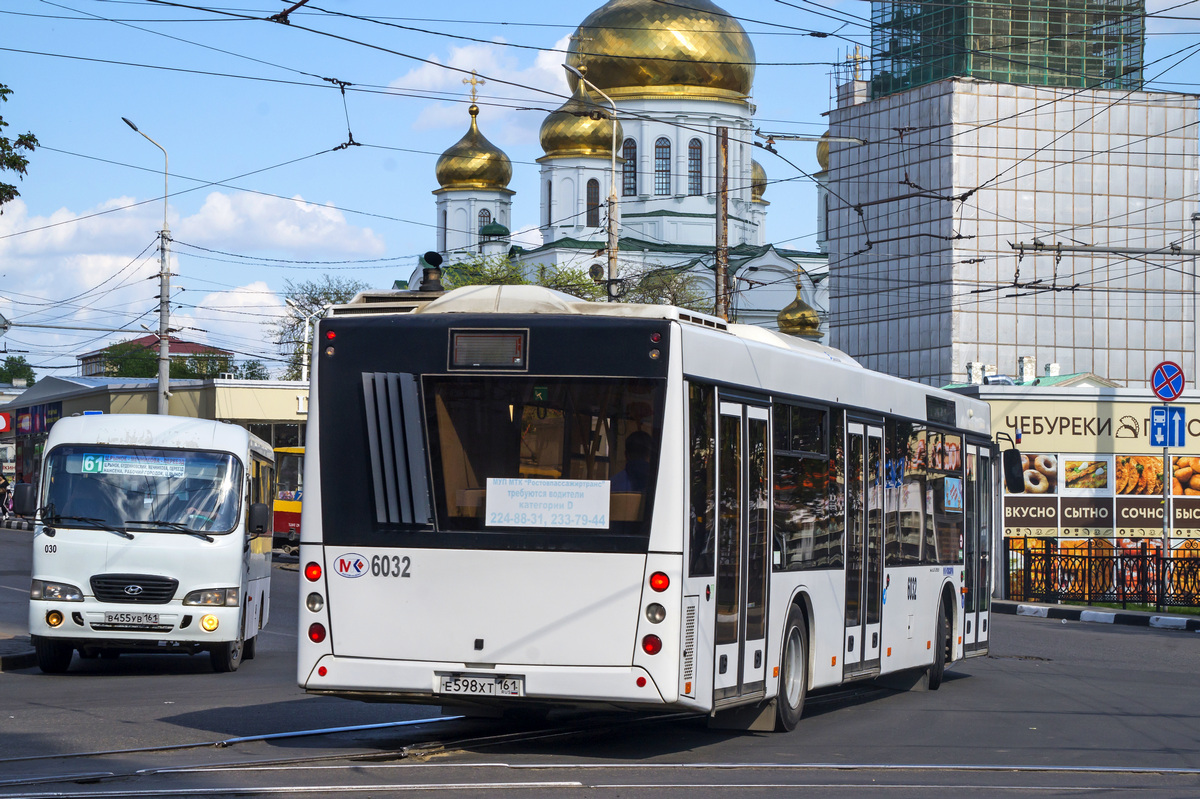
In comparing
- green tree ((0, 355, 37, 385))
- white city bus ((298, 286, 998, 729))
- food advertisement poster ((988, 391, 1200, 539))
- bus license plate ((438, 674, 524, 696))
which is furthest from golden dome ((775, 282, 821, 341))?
green tree ((0, 355, 37, 385))

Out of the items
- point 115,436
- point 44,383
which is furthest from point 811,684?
point 44,383

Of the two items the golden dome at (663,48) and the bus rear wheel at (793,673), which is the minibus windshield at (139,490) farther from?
the golden dome at (663,48)

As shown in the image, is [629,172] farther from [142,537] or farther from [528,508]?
[528,508]

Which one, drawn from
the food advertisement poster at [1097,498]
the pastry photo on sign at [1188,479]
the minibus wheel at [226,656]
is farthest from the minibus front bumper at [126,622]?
the pastry photo on sign at [1188,479]

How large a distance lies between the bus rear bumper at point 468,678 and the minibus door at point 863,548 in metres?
3.49

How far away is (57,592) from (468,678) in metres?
6.50

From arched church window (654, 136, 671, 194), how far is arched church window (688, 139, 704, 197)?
3.43 feet

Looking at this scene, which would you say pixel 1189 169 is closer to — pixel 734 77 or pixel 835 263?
pixel 835 263

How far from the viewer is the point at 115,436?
14469 millimetres

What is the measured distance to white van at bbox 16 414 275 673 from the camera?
1399 cm

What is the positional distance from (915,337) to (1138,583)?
150ft

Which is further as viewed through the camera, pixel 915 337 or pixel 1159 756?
pixel 915 337

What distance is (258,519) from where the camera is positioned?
14539 millimetres

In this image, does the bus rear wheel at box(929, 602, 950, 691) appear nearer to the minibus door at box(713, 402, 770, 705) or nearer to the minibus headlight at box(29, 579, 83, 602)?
the minibus door at box(713, 402, 770, 705)
